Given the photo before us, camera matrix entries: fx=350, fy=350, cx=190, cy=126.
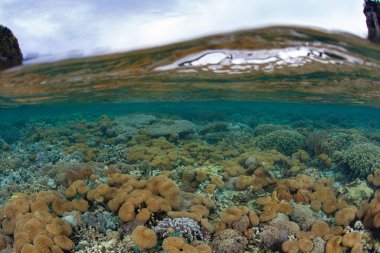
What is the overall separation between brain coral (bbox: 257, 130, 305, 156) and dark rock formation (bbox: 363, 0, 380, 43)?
7.25m

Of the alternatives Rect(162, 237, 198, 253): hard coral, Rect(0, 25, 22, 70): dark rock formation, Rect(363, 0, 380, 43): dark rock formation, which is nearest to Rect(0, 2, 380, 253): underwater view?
Rect(162, 237, 198, 253): hard coral

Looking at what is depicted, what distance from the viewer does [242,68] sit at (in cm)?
1512

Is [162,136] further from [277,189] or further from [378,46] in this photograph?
[378,46]

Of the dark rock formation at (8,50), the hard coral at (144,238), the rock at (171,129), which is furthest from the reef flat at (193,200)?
the dark rock formation at (8,50)

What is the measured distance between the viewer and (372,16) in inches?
349

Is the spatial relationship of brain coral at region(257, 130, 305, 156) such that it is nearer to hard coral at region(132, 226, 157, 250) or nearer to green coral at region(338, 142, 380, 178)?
green coral at region(338, 142, 380, 178)

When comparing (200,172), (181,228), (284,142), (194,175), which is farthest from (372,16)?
(284,142)

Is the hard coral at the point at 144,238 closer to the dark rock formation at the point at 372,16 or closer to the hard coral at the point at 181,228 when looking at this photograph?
the hard coral at the point at 181,228

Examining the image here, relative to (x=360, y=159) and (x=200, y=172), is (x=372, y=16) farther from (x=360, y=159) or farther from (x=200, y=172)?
(x=200, y=172)

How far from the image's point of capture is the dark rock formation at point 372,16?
850 centimetres

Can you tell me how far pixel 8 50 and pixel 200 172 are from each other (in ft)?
22.4

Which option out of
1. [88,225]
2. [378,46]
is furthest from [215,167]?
[378,46]

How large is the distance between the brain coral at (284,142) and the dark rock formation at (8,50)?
36.4ft

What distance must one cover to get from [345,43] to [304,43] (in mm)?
1229
